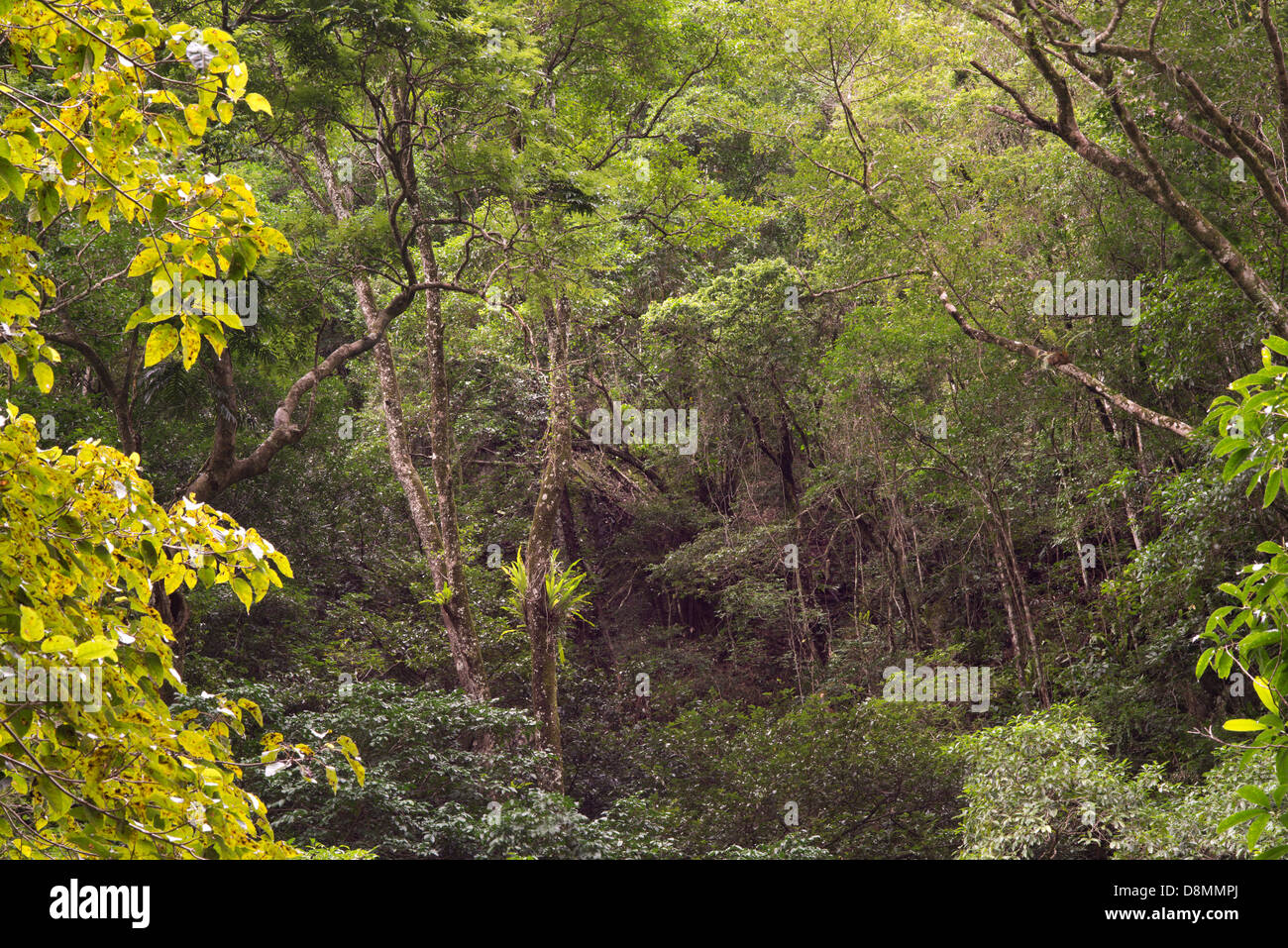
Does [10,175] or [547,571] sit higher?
[10,175]

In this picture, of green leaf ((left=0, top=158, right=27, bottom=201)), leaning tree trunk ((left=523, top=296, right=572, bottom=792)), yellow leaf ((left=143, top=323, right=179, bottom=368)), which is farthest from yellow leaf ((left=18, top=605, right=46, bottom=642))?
leaning tree trunk ((left=523, top=296, right=572, bottom=792))

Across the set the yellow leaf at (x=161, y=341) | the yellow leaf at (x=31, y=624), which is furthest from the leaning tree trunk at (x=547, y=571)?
the yellow leaf at (x=31, y=624)

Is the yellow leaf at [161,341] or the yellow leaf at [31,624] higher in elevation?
the yellow leaf at [161,341]

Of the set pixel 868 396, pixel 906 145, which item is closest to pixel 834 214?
pixel 906 145

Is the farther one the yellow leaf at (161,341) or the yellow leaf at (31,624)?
the yellow leaf at (161,341)

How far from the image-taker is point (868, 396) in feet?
35.3

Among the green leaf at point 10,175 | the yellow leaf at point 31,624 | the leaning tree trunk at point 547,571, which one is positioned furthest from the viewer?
the leaning tree trunk at point 547,571

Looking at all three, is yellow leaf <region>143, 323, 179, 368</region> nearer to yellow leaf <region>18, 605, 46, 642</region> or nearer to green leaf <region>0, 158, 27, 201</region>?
green leaf <region>0, 158, 27, 201</region>

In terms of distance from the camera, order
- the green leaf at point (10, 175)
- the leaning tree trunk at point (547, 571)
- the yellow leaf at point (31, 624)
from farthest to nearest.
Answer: the leaning tree trunk at point (547, 571) < the green leaf at point (10, 175) < the yellow leaf at point (31, 624)

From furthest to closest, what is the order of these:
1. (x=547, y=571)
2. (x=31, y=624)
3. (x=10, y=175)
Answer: (x=547, y=571) → (x=10, y=175) → (x=31, y=624)

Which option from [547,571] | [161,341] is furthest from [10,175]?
[547,571]

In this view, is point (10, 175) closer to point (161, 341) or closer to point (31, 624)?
point (161, 341)

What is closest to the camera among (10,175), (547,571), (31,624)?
(31,624)

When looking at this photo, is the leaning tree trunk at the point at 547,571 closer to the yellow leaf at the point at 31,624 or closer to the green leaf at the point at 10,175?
the green leaf at the point at 10,175
